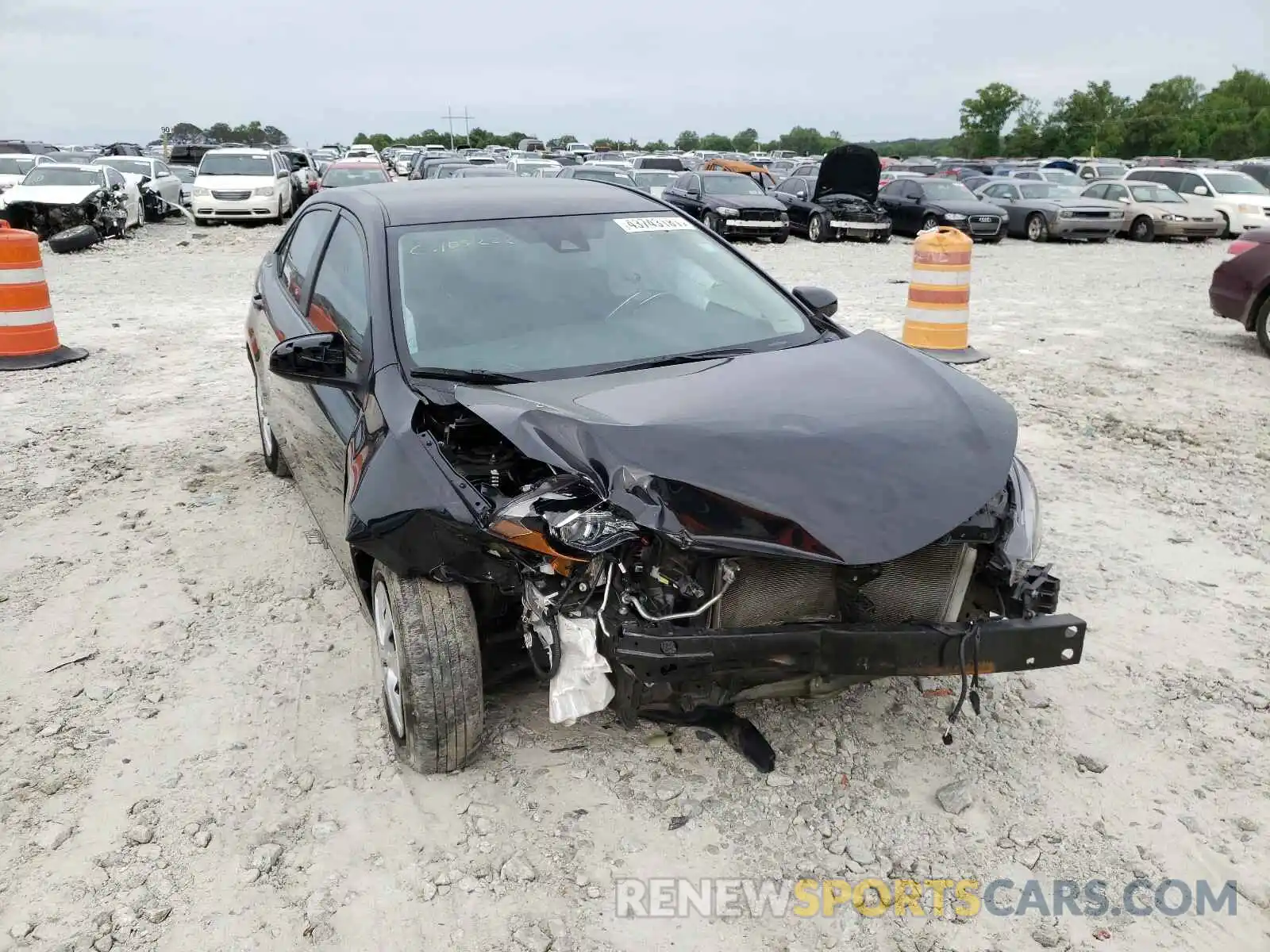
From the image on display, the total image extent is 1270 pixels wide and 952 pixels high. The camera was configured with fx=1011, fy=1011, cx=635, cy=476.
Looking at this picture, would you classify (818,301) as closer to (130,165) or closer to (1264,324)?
(1264,324)

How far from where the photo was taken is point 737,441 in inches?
109

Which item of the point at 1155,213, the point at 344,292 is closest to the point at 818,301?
the point at 344,292

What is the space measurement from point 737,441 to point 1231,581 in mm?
3079

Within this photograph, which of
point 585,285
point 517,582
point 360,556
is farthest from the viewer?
point 585,285

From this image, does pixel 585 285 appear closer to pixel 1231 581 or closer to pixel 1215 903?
pixel 1215 903

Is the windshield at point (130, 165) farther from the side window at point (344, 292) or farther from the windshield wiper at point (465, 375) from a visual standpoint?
the windshield wiper at point (465, 375)

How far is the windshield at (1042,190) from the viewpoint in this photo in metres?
23.0

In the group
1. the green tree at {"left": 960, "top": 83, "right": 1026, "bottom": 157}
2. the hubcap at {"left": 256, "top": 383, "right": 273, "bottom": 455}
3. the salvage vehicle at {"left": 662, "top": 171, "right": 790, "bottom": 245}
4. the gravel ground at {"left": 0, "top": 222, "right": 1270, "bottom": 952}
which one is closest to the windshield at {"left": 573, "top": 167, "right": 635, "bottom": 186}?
the salvage vehicle at {"left": 662, "top": 171, "right": 790, "bottom": 245}

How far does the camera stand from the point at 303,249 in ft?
16.1

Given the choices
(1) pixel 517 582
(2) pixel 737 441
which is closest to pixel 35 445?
(1) pixel 517 582

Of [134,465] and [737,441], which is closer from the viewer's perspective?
[737,441]

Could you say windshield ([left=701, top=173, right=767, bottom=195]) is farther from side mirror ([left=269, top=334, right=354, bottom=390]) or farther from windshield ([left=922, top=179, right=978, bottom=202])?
side mirror ([left=269, top=334, right=354, bottom=390])

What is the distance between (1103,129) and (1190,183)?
6089 cm

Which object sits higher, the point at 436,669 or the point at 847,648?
the point at 847,648
